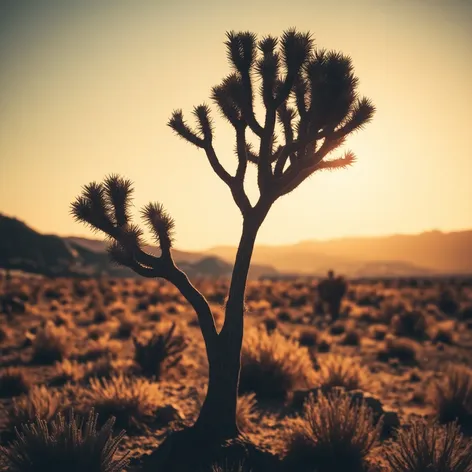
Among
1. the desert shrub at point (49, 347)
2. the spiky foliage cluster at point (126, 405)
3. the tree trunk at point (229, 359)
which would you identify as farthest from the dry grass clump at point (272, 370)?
the desert shrub at point (49, 347)

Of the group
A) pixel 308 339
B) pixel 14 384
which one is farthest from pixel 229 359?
pixel 308 339

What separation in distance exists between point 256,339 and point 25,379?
17.2ft

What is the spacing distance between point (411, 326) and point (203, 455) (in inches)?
592

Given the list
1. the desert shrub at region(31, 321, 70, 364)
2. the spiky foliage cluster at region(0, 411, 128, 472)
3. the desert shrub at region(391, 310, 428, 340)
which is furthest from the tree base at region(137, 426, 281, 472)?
the desert shrub at region(391, 310, 428, 340)

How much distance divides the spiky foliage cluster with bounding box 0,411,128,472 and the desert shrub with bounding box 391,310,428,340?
51.3ft

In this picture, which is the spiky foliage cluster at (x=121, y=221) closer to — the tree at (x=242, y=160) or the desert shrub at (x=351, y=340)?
the tree at (x=242, y=160)

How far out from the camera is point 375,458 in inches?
256

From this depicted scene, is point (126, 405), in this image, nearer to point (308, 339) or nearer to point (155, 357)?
point (155, 357)

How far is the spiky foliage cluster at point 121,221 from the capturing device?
640 cm

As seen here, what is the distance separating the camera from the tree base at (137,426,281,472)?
6.09 m

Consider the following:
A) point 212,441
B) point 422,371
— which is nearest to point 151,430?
point 212,441

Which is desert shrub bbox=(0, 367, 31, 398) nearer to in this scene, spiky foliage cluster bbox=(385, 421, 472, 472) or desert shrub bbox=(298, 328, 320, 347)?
spiky foliage cluster bbox=(385, 421, 472, 472)

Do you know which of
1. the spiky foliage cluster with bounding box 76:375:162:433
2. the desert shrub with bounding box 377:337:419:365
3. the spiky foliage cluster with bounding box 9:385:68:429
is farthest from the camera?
the desert shrub with bounding box 377:337:419:365

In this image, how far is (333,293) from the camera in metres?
23.3
